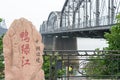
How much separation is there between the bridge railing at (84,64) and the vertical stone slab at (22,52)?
2.06 meters

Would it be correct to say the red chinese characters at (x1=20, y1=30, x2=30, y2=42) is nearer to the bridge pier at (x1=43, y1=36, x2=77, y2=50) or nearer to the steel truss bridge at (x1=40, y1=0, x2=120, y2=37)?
the steel truss bridge at (x1=40, y1=0, x2=120, y2=37)

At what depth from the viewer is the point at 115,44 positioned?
707 inches

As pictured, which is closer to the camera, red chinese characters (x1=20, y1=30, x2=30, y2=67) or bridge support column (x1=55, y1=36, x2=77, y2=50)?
red chinese characters (x1=20, y1=30, x2=30, y2=67)

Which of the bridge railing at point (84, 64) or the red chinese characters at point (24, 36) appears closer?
the red chinese characters at point (24, 36)

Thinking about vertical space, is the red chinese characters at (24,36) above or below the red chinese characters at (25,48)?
above

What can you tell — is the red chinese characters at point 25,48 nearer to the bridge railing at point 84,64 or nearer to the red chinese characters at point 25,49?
the red chinese characters at point 25,49

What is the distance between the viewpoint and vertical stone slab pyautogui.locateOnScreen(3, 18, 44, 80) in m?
7.96

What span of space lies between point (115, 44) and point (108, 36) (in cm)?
74

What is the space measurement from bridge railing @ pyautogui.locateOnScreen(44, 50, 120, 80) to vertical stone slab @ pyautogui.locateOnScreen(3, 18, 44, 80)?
2059 mm

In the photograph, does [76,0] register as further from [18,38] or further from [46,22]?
[18,38]

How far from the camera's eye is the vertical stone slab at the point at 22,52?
796 centimetres

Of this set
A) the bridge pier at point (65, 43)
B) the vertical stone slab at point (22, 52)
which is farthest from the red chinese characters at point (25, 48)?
the bridge pier at point (65, 43)

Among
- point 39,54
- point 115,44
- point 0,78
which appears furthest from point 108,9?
point 39,54

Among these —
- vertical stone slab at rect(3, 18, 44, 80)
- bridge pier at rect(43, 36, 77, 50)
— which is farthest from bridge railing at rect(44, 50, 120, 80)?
bridge pier at rect(43, 36, 77, 50)
